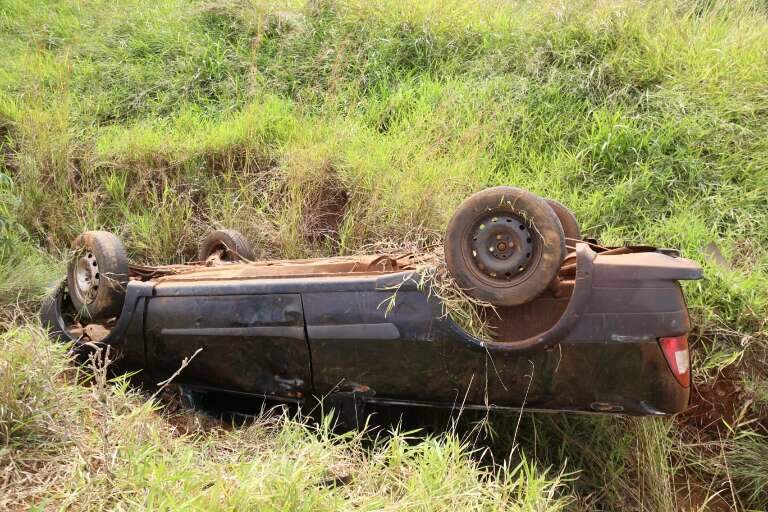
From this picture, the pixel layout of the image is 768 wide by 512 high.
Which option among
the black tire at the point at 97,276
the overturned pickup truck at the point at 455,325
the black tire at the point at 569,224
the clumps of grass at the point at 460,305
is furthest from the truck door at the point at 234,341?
the black tire at the point at 569,224

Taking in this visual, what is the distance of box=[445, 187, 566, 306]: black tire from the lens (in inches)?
115

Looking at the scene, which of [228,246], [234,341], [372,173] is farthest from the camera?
[372,173]

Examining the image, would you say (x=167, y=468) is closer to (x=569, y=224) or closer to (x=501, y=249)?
(x=501, y=249)

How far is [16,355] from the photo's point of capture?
9.43ft

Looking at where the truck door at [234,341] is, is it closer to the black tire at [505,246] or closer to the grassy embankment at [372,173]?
the grassy embankment at [372,173]

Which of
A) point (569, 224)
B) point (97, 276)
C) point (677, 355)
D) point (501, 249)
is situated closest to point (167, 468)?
point (501, 249)

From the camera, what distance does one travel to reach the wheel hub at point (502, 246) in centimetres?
298

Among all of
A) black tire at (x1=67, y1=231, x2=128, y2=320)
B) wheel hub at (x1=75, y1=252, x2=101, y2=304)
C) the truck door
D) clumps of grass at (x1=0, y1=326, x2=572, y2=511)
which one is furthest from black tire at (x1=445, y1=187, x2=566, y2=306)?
wheel hub at (x1=75, y1=252, x2=101, y2=304)

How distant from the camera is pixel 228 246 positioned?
5078 mm

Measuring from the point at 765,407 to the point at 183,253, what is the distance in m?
4.64

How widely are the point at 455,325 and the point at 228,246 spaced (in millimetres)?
2540

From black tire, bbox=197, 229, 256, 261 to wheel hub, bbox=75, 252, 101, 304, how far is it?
115 cm

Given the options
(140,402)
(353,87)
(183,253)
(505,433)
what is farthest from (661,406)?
(353,87)

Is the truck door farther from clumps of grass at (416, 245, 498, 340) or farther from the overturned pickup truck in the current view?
clumps of grass at (416, 245, 498, 340)
